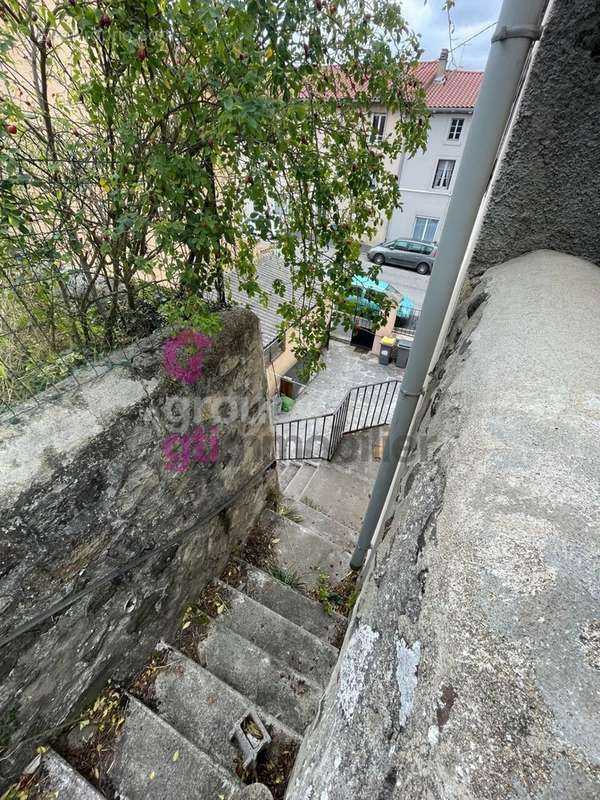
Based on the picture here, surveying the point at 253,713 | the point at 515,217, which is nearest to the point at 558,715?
the point at 515,217

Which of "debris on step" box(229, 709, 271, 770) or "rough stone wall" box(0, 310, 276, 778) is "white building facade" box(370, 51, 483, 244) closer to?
"rough stone wall" box(0, 310, 276, 778)

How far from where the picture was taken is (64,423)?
1.61 metres

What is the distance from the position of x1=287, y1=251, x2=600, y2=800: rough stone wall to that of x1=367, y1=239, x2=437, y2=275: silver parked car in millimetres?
Answer: 15185

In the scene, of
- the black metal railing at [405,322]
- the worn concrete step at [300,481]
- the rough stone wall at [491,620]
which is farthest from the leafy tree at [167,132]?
the black metal railing at [405,322]

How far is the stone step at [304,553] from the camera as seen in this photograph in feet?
10.5

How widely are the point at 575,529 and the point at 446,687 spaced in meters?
0.33

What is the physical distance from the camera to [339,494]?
15.9ft

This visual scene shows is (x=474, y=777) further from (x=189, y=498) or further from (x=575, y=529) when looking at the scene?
(x=189, y=498)

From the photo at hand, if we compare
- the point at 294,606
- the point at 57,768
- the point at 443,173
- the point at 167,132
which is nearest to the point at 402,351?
the point at 294,606

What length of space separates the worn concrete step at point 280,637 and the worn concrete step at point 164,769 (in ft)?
2.27

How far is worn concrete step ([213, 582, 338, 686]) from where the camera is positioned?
2441 mm

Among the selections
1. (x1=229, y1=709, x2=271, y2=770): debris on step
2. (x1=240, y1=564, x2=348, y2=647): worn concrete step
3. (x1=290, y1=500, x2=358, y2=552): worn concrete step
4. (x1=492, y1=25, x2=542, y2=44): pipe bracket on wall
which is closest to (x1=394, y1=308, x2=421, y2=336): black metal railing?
(x1=290, y1=500, x2=358, y2=552): worn concrete step

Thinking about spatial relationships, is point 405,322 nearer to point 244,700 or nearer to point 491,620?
point 244,700

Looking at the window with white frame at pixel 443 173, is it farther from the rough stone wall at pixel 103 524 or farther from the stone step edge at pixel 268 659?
the stone step edge at pixel 268 659
